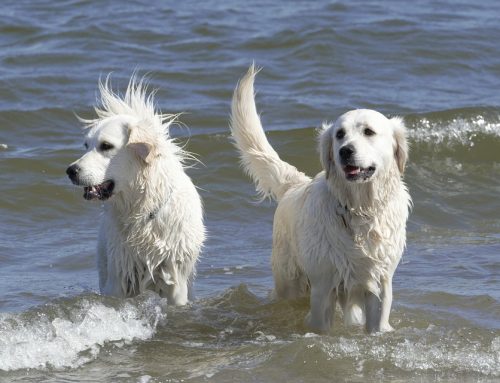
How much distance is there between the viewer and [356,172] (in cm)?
600

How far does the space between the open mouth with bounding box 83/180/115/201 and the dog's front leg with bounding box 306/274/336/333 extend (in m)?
1.38

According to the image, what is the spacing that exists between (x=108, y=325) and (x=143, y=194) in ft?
2.88

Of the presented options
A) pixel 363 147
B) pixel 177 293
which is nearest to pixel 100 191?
pixel 177 293

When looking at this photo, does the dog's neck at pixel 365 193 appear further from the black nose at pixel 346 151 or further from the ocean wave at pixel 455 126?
the ocean wave at pixel 455 126

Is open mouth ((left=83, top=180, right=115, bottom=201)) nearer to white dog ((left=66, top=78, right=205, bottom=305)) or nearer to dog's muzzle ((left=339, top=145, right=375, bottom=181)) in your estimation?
white dog ((left=66, top=78, right=205, bottom=305))

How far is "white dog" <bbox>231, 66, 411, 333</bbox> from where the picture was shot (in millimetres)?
6059

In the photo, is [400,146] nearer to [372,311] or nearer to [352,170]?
[352,170]

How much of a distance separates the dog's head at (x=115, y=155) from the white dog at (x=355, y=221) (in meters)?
1.05

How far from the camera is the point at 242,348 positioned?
21.3 feet

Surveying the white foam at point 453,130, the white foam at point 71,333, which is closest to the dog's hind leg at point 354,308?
the white foam at point 71,333

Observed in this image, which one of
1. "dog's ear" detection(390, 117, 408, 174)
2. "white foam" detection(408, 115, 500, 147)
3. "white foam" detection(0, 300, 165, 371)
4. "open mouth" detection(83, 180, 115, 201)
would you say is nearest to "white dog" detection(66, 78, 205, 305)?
"open mouth" detection(83, 180, 115, 201)

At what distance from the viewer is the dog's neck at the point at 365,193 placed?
6.21m

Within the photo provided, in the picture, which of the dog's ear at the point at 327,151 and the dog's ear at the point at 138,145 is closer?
the dog's ear at the point at 327,151

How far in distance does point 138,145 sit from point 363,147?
4.65 ft
